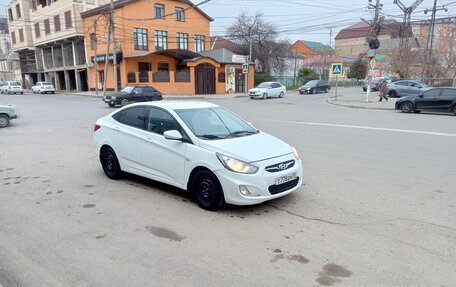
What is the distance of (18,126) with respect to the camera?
1419cm

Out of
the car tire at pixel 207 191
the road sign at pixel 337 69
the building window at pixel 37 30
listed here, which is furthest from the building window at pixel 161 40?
the car tire at pixel 207 191

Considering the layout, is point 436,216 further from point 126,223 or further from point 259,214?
point 126,223

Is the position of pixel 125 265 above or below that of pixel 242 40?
below

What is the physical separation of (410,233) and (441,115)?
16.2m

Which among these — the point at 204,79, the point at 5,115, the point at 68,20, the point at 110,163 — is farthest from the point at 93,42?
the point at 110,163

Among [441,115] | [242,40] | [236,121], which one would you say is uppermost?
[242,40]

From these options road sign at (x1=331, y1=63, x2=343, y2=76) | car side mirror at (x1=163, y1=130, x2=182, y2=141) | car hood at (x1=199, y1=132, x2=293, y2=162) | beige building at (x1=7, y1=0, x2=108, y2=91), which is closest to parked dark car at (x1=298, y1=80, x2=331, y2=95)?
road sign at (x1=331, y1=63, x2=343, y2=76)

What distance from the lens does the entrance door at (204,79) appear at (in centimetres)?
3769

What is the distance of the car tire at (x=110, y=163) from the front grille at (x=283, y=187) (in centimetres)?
306

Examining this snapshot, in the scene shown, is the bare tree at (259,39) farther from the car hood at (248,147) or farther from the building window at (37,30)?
the car hood at (248,147)

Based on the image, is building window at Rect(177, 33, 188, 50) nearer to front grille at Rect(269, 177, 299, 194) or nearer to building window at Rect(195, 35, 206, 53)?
building window at Rect(195, 35, 206, 53)

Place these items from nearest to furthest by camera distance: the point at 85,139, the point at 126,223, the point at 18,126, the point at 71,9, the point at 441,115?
the point at 126,223, the point at 85,139, the point at 18,126, the point at 441,115, the point at 71,9

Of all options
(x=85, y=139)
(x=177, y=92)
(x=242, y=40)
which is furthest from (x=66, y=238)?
(x=242, y=40)

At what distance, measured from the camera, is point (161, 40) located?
4034 centimetres
